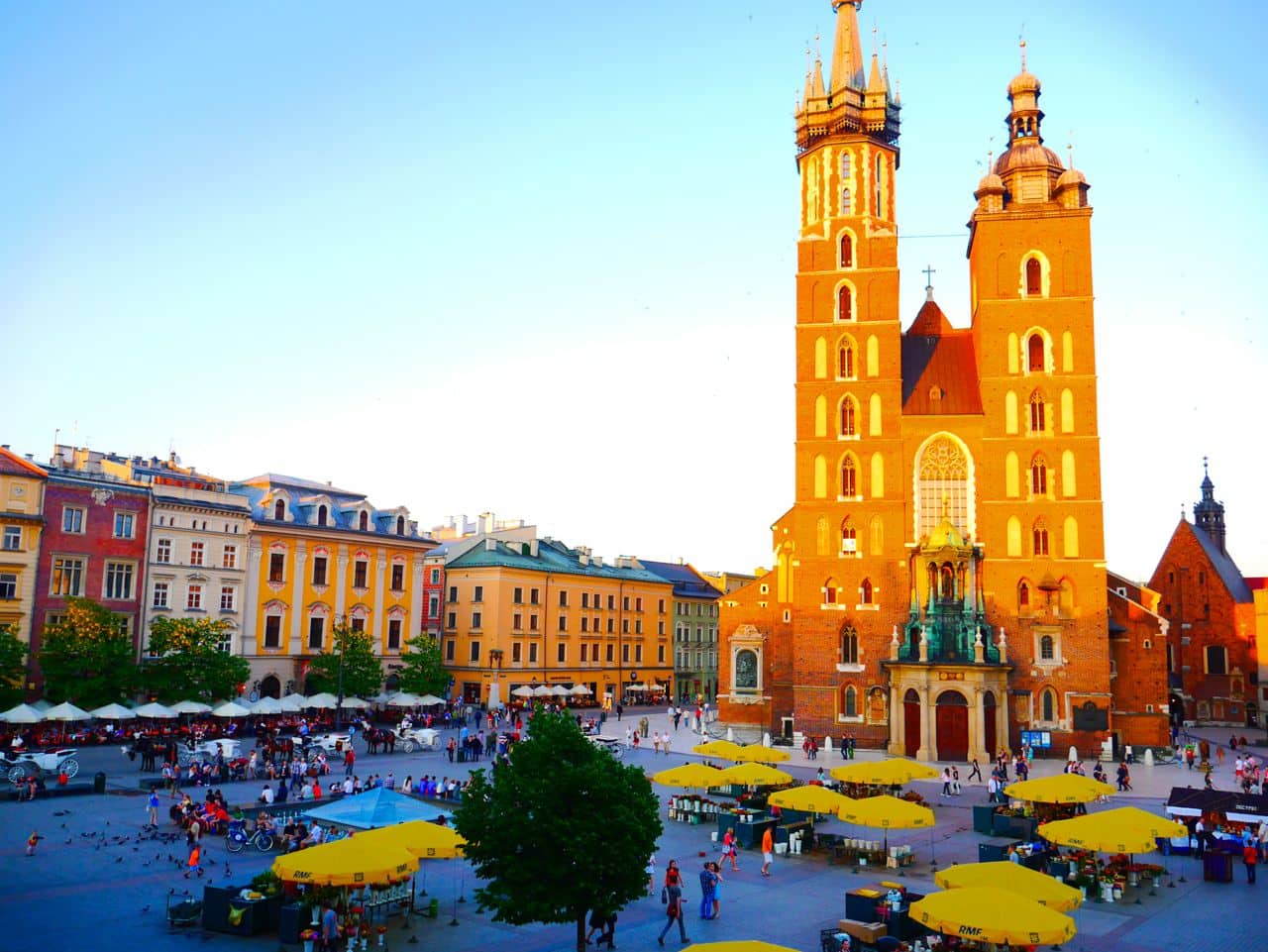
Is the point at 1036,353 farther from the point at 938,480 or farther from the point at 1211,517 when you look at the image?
the point at 1211,517

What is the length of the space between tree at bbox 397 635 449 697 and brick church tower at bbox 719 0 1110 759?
1690 centimetres

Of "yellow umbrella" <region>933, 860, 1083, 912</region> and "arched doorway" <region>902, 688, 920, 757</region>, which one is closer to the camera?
"yellow umbrella" <region>933, 860, 1083, 912</region>

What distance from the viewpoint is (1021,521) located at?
53.0 m

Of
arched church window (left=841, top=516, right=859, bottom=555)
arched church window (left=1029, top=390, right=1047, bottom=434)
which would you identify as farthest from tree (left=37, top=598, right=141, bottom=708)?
arched church window (left=1029, top=390, right=1047, bottom=434)

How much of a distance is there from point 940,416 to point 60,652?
42.8m

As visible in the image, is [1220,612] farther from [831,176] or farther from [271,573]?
[271,573]

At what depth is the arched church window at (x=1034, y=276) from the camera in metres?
54.8

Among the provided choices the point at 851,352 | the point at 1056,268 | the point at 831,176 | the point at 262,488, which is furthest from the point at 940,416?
the point at 262,488

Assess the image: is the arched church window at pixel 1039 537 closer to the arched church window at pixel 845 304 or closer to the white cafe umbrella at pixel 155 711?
the arched church window at pixel 845 304

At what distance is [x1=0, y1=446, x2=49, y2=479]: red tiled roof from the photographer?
167 feet

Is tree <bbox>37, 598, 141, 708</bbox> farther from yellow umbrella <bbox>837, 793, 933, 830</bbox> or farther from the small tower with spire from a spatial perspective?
the small tower with spire

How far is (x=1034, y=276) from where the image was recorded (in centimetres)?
5500

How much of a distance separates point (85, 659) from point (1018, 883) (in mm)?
42650

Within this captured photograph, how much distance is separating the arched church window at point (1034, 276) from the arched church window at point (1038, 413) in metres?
5.31
